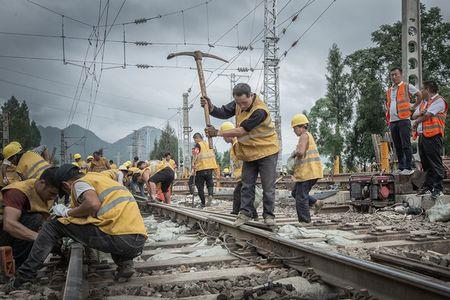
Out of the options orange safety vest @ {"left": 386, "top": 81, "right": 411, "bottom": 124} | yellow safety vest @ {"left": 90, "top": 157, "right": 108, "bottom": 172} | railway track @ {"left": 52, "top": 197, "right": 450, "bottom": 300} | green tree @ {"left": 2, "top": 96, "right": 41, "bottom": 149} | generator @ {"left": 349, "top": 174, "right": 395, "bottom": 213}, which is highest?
green tree @ {"left": 2, "top": 96, "right": 41, "bottom": 149}

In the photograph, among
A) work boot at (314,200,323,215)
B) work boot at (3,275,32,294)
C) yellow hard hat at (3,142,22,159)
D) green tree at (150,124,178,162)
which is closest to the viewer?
work boot at (3,275,32,294)

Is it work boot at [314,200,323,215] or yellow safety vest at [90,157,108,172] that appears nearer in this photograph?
work boot at [314,200,323,215]

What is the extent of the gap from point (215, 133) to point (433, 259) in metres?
2.88

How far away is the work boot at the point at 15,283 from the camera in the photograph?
3.37m

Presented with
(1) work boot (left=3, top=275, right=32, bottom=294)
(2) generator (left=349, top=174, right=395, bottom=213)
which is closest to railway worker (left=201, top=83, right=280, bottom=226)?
(1) work boot (left=3, top=275, right=32, bottom=294)

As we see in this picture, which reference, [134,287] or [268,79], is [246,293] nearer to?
[134,287]

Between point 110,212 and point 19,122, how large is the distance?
81.1m

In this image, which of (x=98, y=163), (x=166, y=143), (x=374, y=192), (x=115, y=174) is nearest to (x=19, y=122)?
(x=166, y=143)

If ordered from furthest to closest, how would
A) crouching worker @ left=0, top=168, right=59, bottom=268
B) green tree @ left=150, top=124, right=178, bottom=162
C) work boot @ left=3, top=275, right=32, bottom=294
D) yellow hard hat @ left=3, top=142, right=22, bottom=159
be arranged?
1. green tree @ left=150, top=124, right=178, bottom=162
2. yellow hard hat @ left=3, top=142, right=22, bottom=159
3. crouching worker @ left=0, top=168, right=59, bottom=268
4. work boot @ left=3, top=275, right=32, bottom=294

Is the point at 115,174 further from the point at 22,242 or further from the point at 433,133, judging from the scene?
the point at 433,133

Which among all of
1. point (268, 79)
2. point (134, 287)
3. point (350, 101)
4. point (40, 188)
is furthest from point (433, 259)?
point (350, 101)

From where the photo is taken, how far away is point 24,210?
4301mm

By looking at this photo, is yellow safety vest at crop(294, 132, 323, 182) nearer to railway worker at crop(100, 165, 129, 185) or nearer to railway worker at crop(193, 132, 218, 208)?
railway worker at crop(100, 165, 129, 185)

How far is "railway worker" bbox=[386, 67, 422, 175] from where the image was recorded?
7.73 meters
